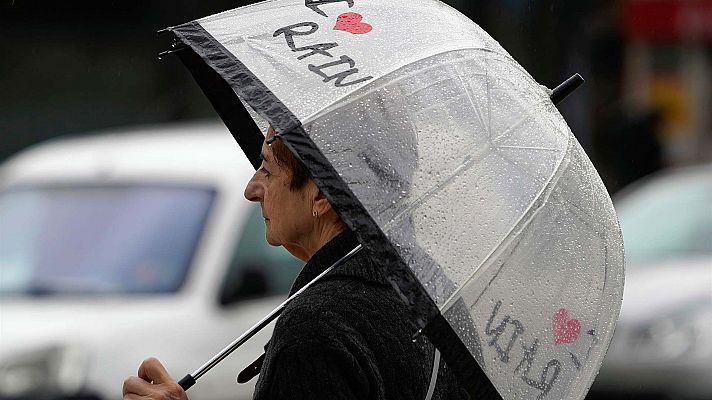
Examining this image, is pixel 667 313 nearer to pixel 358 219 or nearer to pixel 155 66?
pixel 358 219

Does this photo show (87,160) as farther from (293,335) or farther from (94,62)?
(94,62)

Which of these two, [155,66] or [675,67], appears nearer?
[155,66]

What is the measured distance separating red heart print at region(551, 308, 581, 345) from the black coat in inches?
8.4

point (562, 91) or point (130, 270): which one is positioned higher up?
point (562, 91)

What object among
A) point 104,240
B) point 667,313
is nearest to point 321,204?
point 104,240

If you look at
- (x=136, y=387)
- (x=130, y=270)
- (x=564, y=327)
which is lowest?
(x=130, y=270)

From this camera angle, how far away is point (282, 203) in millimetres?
2426

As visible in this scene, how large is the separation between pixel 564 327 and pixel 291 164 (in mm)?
543

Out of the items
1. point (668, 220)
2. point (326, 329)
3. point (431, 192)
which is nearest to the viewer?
point (326, 329)

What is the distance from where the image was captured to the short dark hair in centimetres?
238

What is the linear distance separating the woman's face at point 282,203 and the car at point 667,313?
4.86 meters

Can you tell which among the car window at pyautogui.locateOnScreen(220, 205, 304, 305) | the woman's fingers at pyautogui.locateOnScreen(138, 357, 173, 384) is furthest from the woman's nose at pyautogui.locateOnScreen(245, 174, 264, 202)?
the car window at pyautogui.locateOnScreen(220, 205, 304, 305)

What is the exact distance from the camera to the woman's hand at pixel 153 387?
2.31m

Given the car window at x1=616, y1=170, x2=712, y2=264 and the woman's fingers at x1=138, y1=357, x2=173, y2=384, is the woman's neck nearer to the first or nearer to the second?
the woman's fingers at x1=138, y1=357, x2=173, y2=384
